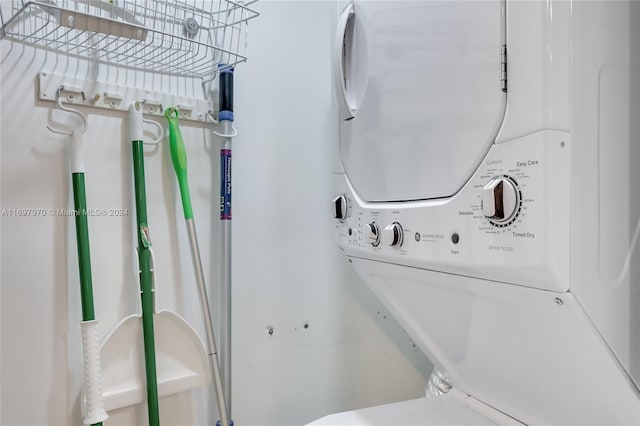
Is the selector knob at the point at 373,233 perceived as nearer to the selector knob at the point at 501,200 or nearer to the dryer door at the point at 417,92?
the dryer door at the point at 417,92

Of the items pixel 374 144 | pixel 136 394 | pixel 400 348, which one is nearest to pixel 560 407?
pixel 374 144

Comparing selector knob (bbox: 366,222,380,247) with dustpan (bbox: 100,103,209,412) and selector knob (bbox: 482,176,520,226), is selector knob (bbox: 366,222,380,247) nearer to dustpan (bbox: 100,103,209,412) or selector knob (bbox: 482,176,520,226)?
selector knob (bbox: 482,176,520,226)

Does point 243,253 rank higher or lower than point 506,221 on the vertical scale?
lower

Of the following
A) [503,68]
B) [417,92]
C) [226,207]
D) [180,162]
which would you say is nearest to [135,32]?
[180,162]

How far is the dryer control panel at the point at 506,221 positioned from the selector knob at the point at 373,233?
0.10m

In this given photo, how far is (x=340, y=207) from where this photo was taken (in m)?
1.31

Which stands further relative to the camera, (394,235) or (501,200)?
(394,235)

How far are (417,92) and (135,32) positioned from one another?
667 millimetres

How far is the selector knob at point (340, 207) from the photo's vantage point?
1291 millimetres

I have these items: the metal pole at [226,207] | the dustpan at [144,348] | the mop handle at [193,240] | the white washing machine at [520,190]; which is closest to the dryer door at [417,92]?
the white washing machine at [520,190]

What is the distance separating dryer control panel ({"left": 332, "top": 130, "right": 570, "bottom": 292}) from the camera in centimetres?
71

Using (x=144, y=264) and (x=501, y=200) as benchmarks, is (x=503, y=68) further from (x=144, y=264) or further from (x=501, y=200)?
(x=144, y=264)

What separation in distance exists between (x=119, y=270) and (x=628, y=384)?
122 centimetres

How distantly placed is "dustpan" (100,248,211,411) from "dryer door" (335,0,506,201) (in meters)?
0.68
